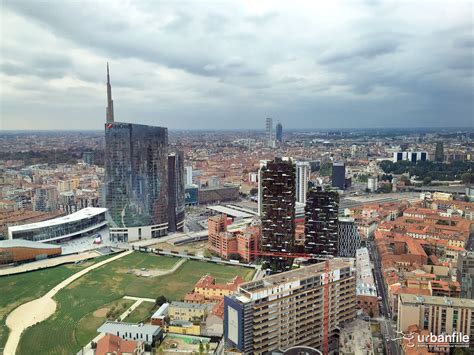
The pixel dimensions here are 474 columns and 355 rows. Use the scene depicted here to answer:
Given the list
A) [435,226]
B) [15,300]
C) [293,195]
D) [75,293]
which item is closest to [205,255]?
[293,195]

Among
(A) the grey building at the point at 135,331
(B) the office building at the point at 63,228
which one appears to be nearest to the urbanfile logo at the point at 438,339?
(A) the grey building at the point at 135,331

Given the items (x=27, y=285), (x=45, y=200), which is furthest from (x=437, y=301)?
(x=45, y=200)

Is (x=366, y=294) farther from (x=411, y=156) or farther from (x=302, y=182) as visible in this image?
(x=411, y=156)

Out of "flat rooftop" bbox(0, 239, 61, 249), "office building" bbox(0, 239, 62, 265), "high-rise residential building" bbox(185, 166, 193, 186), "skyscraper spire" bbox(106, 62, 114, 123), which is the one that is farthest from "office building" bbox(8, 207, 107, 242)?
"high-rise residential building" bbox(185, 166, 193, 186)

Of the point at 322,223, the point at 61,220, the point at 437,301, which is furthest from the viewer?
the point at 61,220

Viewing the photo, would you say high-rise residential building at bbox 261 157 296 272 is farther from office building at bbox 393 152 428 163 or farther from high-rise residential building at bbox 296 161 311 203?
office building at bbox 393 152 428 163

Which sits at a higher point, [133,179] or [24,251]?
[133,179]
